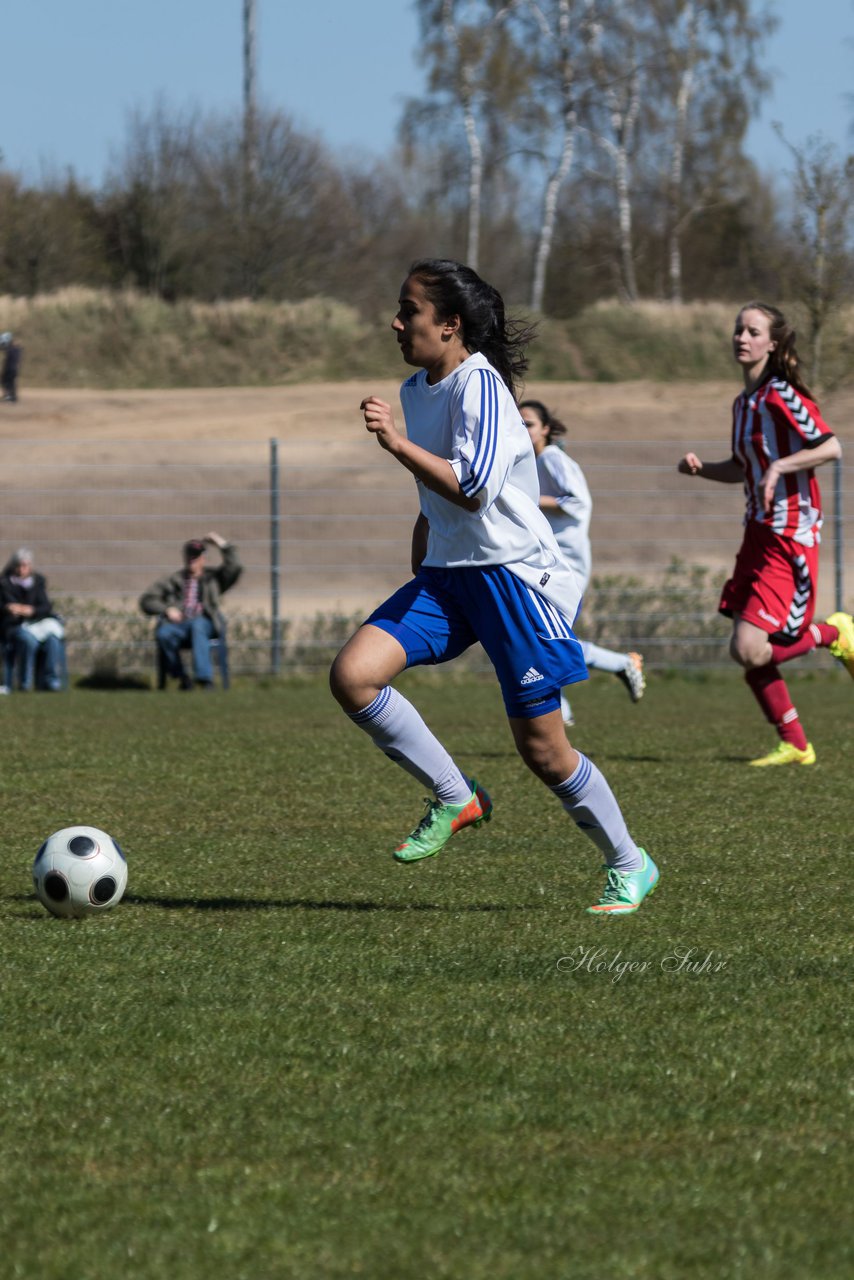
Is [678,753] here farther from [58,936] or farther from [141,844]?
[58,936]

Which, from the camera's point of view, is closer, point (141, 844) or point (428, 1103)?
point (428, 1103)

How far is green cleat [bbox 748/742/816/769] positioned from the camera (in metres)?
9.53

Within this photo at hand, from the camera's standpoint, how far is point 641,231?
47219 mm

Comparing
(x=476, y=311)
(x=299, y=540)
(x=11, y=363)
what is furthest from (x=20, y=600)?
(x=11, y=363)

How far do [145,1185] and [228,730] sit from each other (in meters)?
8.78

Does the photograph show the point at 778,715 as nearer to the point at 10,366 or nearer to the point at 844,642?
the point at 844,642

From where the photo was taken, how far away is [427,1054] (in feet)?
12.7

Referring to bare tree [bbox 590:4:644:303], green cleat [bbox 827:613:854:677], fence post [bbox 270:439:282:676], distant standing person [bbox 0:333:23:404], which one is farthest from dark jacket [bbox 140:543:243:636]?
bare tree [bbox 590:4:644:303]

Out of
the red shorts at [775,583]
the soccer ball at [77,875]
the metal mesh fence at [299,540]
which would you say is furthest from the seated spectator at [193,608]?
the soccer ball at [77,875]

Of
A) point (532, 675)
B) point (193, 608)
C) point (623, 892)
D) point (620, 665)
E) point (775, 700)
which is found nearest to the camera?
point (532, 675)

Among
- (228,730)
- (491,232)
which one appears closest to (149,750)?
(228,730)

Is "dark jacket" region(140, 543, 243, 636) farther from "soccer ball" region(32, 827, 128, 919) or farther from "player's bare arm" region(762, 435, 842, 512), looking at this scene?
"soccer ball" region(32, 827, 128, 919)

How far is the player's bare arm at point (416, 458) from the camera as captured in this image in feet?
15.6

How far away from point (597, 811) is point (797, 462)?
390cm
